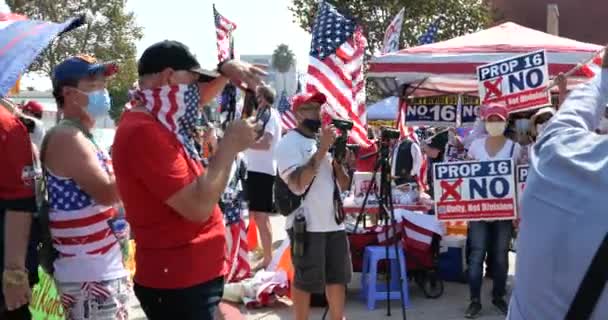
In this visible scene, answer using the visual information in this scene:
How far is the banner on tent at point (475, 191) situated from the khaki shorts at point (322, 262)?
166 cm

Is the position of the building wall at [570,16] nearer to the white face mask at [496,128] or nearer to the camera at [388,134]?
the white face mask at [496,128]

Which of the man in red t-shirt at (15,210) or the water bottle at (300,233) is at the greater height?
the man in red t-shirt at (15,210)

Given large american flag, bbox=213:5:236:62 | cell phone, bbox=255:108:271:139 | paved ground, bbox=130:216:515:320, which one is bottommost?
paved ground, bbox=130:216:515:320

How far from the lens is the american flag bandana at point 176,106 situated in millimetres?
2877

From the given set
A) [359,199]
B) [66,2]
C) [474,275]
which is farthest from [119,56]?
[474,275]

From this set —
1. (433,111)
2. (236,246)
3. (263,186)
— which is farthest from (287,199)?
(433,111)

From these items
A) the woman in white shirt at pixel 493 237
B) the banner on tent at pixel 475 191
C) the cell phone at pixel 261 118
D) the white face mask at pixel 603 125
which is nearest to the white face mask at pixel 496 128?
the woman in white shirt at pixel 493 237

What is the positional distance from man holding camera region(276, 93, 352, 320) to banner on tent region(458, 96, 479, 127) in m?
5.23

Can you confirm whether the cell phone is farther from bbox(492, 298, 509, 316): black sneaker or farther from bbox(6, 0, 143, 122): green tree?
bbox(6, 0, 143, 122): green tree

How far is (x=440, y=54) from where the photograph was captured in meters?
7.11

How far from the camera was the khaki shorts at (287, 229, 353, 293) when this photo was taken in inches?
195

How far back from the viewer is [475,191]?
625 cm

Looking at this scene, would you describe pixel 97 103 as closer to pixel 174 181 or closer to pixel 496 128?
pixel 174 181

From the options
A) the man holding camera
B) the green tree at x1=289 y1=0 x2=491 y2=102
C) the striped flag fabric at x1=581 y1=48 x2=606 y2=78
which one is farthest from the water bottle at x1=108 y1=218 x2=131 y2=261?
the green tree at x1=289 y1=0 x2=491 y2=102
